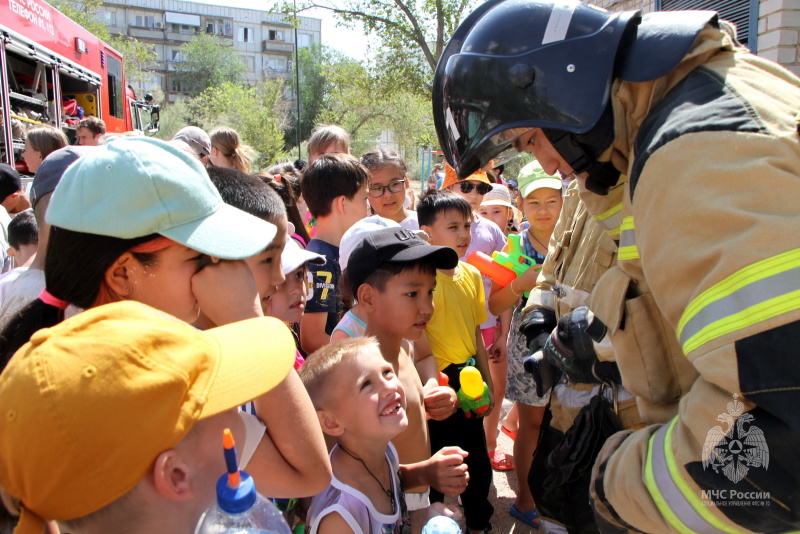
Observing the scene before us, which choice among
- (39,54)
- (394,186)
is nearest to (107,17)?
(39,54)

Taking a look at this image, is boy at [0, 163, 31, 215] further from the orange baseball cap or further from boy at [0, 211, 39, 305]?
the orange baseball cap

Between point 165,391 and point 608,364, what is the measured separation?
145 centimetres

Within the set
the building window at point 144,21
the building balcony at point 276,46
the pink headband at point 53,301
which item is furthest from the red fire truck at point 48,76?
the building balcony at point 276,46

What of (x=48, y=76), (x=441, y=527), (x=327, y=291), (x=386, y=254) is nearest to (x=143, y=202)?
(x=441, y=527)

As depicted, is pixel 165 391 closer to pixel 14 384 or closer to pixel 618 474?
pixel 14 384

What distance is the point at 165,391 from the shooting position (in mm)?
955

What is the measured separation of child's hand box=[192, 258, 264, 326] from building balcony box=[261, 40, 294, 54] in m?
79.7

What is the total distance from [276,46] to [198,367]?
8132cm

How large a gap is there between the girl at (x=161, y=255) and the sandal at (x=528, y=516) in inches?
95.2

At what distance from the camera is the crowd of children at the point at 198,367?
91 centimetres

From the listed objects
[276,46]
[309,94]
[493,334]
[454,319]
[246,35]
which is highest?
[246,35]

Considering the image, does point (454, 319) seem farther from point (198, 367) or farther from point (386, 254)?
point (198, 367)

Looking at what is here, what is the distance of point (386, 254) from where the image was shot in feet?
8.91

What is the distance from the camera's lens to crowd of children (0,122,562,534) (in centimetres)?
91
